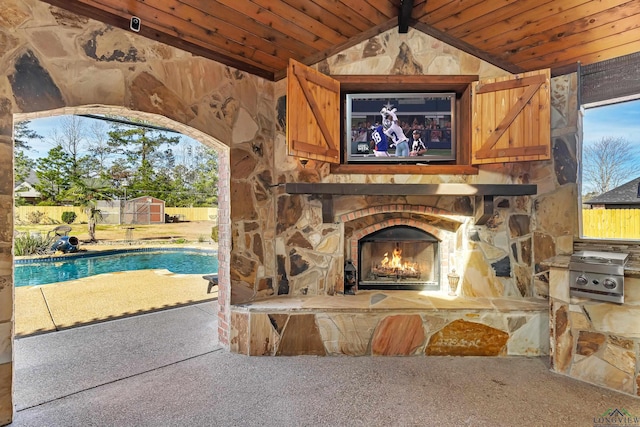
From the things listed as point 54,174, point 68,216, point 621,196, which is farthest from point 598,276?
point 54,174

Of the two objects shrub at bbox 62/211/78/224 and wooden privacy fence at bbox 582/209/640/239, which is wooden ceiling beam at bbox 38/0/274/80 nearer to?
wooden privacy fence at bbox 582/209/640/239

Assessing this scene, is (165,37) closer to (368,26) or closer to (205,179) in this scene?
(368,26)

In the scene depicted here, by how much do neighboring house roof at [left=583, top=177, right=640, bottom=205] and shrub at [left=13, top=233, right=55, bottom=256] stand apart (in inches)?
342

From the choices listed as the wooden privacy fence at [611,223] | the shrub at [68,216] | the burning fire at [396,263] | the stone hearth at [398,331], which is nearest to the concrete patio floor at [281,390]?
the stone hearth at [398,331]

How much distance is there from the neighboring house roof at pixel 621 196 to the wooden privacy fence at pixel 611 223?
0.08 metres

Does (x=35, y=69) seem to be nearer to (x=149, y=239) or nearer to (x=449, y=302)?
(x=449, y=302)

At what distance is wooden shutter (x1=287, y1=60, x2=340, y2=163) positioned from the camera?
2.61 metres

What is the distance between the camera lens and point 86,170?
6.40 m

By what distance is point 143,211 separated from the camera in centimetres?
705

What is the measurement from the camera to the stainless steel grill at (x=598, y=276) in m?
2.12

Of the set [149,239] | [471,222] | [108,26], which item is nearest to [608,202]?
[471,222]

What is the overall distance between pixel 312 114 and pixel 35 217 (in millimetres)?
6325

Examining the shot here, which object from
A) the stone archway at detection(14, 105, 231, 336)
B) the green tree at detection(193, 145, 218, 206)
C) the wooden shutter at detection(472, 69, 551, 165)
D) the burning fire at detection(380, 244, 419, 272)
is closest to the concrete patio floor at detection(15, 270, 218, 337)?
the stone archway at detection(14, 105, 231, 336)

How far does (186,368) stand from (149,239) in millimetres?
5650
